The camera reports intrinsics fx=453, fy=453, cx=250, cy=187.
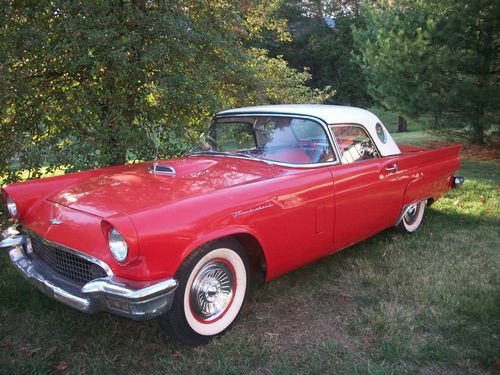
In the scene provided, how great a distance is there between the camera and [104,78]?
5.05 meters

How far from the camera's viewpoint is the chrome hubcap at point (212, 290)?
2.80 m

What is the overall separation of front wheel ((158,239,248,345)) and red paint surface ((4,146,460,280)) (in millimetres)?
141

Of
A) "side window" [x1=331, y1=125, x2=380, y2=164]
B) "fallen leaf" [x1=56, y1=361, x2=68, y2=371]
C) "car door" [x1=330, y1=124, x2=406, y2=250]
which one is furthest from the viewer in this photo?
"side window" [x1=331, y1=125, x2=380, y2=164]

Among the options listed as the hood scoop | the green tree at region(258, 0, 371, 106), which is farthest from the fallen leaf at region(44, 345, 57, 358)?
the green tree at region(258, 0, 371, 106)

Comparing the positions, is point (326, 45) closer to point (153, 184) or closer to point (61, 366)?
point (153, 184)

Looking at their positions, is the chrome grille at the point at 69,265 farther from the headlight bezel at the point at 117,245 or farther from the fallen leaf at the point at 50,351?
the fallen leaf at the point at 50,351

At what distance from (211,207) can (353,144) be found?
74.1 inches

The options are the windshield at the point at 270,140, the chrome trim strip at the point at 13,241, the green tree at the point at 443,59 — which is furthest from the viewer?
the green tree at the point at 443,59

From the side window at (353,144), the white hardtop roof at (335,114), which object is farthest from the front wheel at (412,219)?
the side window at (353,144)

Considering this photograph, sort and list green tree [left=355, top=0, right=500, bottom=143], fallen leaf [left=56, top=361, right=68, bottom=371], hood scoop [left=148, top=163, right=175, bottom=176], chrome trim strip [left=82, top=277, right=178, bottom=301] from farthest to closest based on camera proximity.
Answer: green tree [left=355, top=0, right=500, bottom=143]
hood scoop [left=148, top=163, right=175, bottom=176]
fallen leaf [left=56, top=361, right=68, bottom=371]
chrome trim strip [left=82, top=277, right=178, bottom=301]

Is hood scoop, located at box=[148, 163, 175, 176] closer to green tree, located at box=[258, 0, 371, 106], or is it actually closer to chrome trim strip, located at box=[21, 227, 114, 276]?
chrome trim strip, located at box=[21, 227, 114, 276]

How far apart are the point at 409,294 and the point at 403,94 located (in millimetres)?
8259

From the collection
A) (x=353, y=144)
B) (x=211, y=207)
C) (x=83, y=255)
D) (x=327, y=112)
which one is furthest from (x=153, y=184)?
(x=353, y=144)

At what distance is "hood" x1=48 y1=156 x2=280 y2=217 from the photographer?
9.12 feet
